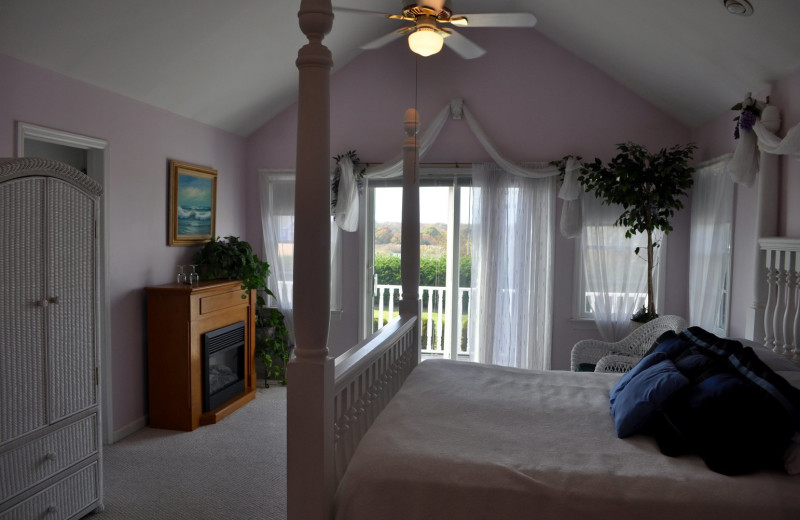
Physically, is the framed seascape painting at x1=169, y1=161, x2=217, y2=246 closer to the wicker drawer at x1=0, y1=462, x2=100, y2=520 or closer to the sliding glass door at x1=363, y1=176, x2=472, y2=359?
the sliding glass door at x1=363, y1=176, x2=472, y2=359

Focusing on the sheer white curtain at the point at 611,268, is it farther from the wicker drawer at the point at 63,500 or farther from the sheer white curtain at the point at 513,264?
the wicker drawer at the point at 63,500

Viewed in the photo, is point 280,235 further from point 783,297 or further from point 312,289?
point 783,297

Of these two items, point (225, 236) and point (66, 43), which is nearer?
point (66, 43)

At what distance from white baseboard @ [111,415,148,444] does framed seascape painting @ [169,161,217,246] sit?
1.38 metres

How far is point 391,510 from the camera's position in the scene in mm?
1633

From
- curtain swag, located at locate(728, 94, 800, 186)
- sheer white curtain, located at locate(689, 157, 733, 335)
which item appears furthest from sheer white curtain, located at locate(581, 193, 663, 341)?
curtain swag, located at locate(728, 94, 800, 186)

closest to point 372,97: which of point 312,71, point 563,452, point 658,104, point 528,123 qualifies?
point 528,123

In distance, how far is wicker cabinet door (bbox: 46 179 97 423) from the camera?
8.35ft

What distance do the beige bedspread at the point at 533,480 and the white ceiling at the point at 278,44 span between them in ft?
7.16

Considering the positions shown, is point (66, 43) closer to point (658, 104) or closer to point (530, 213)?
point (530, 213)

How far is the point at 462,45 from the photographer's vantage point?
3223 mm

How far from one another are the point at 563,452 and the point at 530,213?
11.2 ft

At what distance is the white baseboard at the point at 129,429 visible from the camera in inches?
148

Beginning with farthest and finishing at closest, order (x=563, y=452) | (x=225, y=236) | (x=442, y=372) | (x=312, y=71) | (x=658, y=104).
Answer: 1. (x=225, y=236)
2. (x=658, y=104)
3. (x=442, y=372)
4. (x=563, y=452)
5. (x=312, y=71)
